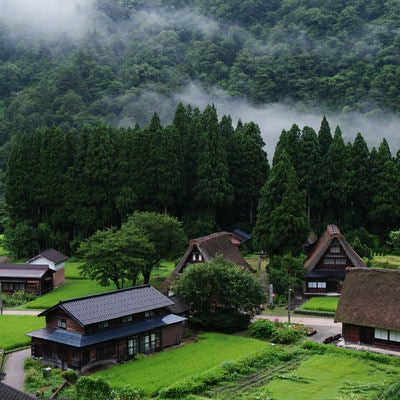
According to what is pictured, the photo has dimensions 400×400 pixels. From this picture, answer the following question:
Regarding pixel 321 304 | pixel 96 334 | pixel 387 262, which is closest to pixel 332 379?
pixel 96 334

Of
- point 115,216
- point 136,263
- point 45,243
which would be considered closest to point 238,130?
point 115,216

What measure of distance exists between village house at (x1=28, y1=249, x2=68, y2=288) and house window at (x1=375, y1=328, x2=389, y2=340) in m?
27.7

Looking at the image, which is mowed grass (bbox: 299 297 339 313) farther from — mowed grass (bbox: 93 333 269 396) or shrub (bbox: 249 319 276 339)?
mowed grass (bbox: 93 333 269 396)

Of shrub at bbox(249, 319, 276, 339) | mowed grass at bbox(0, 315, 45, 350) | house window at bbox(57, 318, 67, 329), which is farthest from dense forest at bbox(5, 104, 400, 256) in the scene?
house window at bbox(57, 318, 67, 329)

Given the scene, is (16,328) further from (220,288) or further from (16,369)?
(220,288)

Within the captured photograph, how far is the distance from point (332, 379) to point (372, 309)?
6.43 meters

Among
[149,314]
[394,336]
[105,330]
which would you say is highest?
[149,314]

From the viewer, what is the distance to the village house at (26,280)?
45.4m

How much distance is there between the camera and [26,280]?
149 feet

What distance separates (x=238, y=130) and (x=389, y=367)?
137 feet

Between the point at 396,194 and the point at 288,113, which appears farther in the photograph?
the point at 288,113

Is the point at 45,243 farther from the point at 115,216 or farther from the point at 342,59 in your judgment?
the point at 342,59

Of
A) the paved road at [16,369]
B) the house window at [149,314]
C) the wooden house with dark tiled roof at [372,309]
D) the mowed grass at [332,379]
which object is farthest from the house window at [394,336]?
the paved road at [16,369]

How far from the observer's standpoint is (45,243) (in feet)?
188
